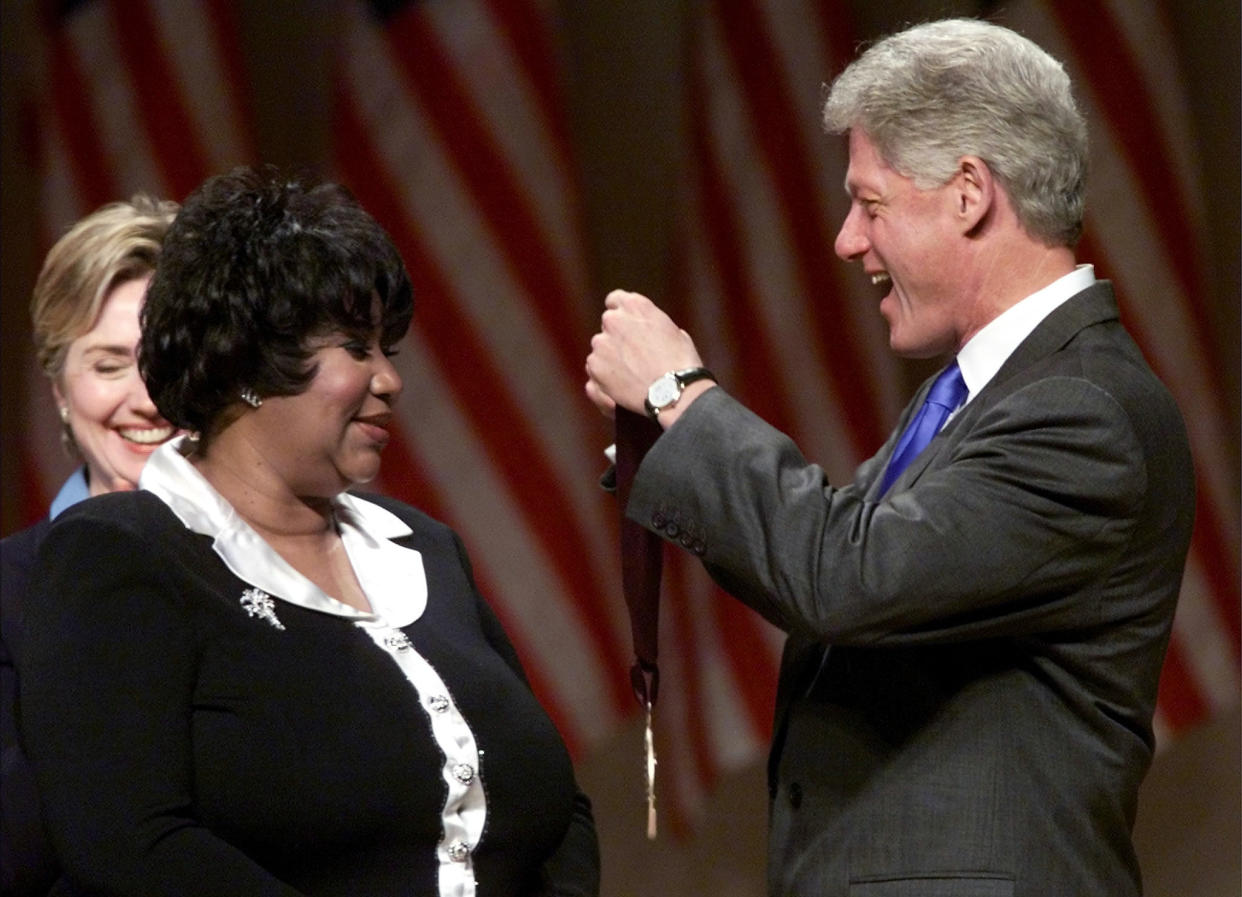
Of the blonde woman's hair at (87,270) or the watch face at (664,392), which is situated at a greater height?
the blonde woman's hair at (87,270)

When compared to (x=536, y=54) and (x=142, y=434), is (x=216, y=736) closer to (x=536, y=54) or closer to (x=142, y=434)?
(x=142, y=434)

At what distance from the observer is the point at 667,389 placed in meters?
1.73

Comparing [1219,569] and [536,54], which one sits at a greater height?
[536,54]

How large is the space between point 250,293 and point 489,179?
2040 mm

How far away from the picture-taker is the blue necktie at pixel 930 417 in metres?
1.93

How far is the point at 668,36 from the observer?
3.92m

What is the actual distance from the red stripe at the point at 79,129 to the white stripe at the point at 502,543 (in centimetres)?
77

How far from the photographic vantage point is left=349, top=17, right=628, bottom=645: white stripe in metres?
3.70

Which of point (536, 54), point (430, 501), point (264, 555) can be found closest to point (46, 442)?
point (430, 501)

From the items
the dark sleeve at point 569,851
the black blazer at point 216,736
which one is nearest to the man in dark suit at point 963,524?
the dark sleeve at point 569,851

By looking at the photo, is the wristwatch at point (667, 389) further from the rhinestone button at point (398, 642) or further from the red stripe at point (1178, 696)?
the red stripe at point (1178, 696)

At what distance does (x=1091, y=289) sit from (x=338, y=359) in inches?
33.2

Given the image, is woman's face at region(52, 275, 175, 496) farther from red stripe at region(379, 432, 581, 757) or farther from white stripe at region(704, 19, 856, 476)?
white stripe at region(704, 19, 856, 476)

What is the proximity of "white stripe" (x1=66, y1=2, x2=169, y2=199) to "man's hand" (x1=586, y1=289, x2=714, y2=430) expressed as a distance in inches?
83.5
